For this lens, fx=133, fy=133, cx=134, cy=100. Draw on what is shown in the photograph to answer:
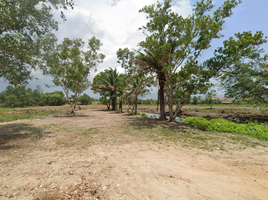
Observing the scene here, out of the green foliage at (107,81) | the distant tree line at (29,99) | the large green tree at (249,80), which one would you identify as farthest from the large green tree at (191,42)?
the distant tree line at (29,99)

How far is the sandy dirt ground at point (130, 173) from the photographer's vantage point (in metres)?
2.92

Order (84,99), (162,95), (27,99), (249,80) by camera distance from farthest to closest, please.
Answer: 1. (84,99)
2. (27,99)
3. (162,95)
4. (249,80)

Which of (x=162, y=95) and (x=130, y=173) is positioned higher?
(x=162, y=95)

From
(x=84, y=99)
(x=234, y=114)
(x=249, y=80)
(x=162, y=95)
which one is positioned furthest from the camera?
(x=84, y=99)

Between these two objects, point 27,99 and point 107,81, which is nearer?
point 107,81

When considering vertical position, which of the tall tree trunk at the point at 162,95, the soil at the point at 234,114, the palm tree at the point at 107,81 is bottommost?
the soil at the point at 234,114

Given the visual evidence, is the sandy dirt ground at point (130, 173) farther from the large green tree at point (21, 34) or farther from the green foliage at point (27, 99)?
the green foliage at point (27, 99)

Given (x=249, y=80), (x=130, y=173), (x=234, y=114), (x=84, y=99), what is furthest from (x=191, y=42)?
(x=84, y=99)

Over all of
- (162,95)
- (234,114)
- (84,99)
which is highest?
(84,99)

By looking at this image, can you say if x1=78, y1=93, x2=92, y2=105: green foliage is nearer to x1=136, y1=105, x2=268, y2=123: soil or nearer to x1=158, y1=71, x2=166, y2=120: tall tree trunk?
x1=136, y1=105, x2=268, y2=123: soil

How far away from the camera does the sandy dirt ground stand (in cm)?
292

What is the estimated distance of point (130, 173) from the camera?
149 inches

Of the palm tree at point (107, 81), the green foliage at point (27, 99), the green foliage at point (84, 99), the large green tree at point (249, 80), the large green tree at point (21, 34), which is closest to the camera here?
the large green tree at point (21, 34)

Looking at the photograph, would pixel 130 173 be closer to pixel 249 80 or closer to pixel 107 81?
pixel 249 80
